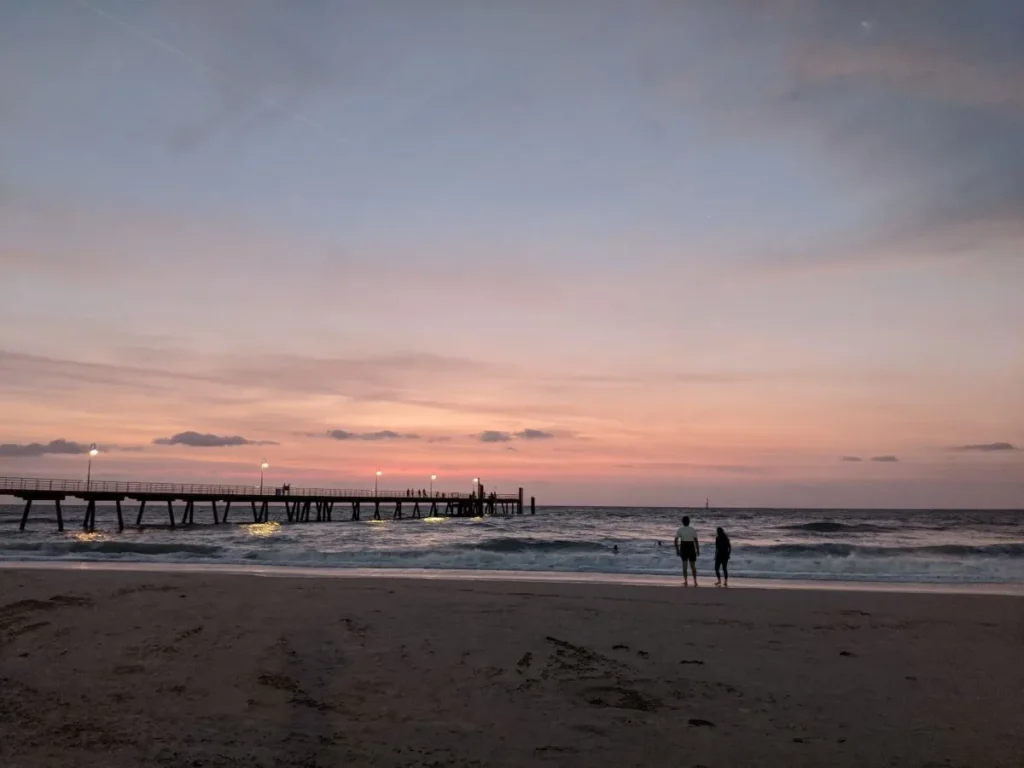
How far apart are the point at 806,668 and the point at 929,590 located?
41.1 feet

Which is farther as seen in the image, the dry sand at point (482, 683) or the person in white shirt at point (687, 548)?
the person in white shirt at point (687, 548)

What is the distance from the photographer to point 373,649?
8844 mm

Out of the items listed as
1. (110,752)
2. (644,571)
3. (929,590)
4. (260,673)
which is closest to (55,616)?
(260,673)

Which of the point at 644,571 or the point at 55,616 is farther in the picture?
the point at 644,571

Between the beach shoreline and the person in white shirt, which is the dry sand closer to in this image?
the person in white shirt

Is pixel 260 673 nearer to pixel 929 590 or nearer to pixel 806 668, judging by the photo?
pixel 806 668

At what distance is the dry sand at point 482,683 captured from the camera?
19.0 ft

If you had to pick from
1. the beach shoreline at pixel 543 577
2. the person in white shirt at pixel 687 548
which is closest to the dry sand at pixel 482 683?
the person in white shirt at pixel 687 548

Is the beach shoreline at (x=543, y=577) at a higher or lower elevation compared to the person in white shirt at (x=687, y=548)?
lower

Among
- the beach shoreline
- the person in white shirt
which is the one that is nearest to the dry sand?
the person in white shirt

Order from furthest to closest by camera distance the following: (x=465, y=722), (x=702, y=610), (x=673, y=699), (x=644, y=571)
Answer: (x=644, y=571)
(x=702, y=610)
(x=673, y=699)
(x=465, y=722)

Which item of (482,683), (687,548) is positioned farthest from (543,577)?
(482,683)

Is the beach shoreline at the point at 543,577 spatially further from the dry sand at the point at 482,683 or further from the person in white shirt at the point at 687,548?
the dry sand at the point at 482,683

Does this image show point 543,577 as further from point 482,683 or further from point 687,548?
point 482,683
